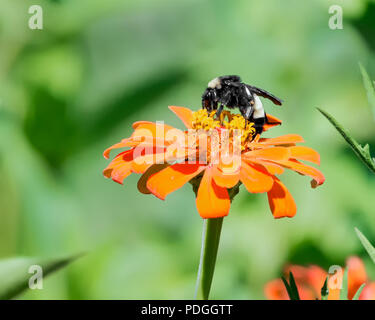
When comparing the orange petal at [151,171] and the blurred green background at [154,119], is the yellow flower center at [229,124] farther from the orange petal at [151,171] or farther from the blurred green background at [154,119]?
the blurred green background at [154,119]

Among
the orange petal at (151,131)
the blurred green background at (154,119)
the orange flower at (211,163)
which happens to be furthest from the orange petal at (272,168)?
the blurred green background at (154,119)

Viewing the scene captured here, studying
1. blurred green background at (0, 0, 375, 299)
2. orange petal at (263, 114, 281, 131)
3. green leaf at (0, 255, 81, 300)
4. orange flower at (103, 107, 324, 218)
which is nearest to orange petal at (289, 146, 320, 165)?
orange flower at (103, 107, 324, 218)

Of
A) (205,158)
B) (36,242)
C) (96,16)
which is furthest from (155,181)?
(96,16)

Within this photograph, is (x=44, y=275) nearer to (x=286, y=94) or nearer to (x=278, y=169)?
(x=278, y=169)

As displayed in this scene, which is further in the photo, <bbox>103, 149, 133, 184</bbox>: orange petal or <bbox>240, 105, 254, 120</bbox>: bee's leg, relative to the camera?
<bbox>240, 105, 254, 120</bbox>: bee's leg

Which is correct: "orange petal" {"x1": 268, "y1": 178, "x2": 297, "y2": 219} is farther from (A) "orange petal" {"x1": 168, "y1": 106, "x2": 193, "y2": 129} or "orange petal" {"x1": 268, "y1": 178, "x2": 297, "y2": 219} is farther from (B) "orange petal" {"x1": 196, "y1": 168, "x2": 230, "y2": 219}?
(A) "orange petal" {"x1": 168, "y1": 106, "x2": 193, "y2": 129}
